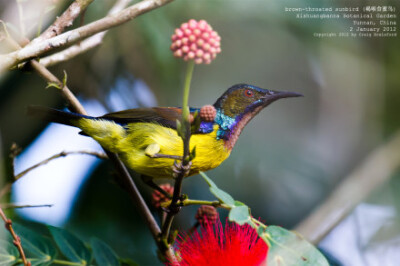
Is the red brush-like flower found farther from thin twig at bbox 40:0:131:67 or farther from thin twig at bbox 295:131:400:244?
thin twig at bbox 40:0:131:67

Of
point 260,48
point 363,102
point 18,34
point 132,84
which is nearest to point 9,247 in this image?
point 18,34

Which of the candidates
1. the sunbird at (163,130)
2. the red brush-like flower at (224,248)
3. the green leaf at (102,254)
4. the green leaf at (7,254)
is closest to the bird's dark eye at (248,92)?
the sunbird at (163,130)

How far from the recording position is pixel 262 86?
1.40 metres

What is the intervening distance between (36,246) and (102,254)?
0.13m

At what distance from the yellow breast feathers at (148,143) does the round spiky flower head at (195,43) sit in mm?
353

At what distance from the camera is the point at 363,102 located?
4.43 ft

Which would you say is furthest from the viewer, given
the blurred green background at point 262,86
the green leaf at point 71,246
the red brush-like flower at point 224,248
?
the blurred green background at point 262,86

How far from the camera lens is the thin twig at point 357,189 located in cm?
98

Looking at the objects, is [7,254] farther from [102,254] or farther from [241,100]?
[241,100]

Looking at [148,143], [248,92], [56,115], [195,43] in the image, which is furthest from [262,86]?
[195,43]

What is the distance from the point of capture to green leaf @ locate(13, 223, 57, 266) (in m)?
0.92

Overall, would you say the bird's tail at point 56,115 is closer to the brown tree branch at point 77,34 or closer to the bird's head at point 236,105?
the brown tree branch at point 77,34

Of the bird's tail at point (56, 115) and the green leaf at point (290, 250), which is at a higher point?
the bird's tail at point (56, 115)

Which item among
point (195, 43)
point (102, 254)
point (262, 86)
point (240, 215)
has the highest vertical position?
point (195, 43)
